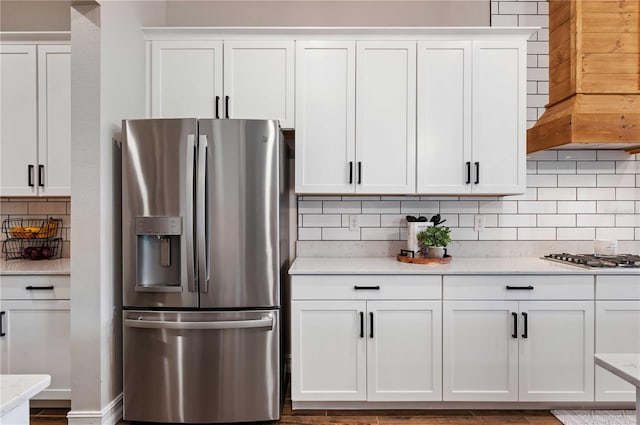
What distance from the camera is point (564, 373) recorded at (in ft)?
8.46

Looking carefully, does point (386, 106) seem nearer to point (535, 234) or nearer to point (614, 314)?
point (535, 234)

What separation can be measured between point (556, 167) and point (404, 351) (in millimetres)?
1910

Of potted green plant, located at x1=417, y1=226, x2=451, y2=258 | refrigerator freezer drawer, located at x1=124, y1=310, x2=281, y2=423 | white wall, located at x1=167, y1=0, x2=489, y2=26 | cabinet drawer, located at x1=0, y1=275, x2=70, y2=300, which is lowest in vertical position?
refrigerator freezer drawer, located at x1=124, y1=310, x2=281, y2=423

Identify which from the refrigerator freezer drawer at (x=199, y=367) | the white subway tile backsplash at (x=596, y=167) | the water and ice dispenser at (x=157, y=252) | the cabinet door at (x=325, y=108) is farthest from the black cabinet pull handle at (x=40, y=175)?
the white subway tile backsplash at (x=596, y=167)

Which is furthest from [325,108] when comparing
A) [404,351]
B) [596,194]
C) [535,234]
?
[596,194]

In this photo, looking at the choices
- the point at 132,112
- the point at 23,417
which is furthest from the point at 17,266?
the point at 23,417

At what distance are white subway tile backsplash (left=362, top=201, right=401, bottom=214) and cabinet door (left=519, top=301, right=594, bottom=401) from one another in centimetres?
112

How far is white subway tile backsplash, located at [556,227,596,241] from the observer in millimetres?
3248

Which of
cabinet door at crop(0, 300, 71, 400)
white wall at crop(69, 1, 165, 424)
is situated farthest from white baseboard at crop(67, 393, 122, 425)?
cabinet door at crop(0, 300, 71, 400)

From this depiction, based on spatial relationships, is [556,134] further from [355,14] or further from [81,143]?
[81,143]

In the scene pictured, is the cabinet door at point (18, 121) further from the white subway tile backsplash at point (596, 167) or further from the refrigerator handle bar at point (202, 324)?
the white subway tile backsplash at point (596, 167)

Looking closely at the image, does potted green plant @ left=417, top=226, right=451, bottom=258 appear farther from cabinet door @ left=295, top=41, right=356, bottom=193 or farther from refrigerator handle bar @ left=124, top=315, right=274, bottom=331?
refrigerator handle bar @ left=124, top=315, right=274, bottom=331

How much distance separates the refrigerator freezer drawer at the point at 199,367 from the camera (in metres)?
2.41

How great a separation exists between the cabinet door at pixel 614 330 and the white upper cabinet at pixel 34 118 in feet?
11.8
